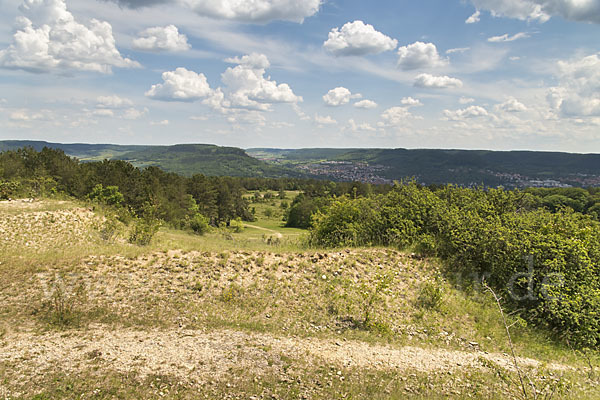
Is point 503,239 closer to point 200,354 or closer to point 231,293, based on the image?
point 231,293

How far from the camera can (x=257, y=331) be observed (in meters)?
9.77

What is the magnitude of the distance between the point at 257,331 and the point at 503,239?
35.8 feet

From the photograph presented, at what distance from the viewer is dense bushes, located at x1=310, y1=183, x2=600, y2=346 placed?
11.3 m

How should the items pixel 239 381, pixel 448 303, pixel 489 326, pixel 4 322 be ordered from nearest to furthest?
pixel 239 381
pixel 4 322
pixel 489 326
pixel 448 303

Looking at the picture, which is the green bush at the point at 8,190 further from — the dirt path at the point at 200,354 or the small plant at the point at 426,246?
the small plant at the point at 426,246

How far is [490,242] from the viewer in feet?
45.7

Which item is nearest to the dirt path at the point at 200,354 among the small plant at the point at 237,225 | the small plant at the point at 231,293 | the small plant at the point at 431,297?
the small plant at the point at 231,293

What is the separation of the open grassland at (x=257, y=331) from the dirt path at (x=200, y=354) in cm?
4

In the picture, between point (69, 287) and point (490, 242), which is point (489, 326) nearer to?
point (490, 242)

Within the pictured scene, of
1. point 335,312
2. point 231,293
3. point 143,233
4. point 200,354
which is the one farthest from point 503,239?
point 143,233

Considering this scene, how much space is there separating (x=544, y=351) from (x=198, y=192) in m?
72.8

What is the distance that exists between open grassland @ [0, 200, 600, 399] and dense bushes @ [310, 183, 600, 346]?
1082mm

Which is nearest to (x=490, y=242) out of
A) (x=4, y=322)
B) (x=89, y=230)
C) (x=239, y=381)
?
(x=239, y=381)

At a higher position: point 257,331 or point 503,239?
point 503,239
